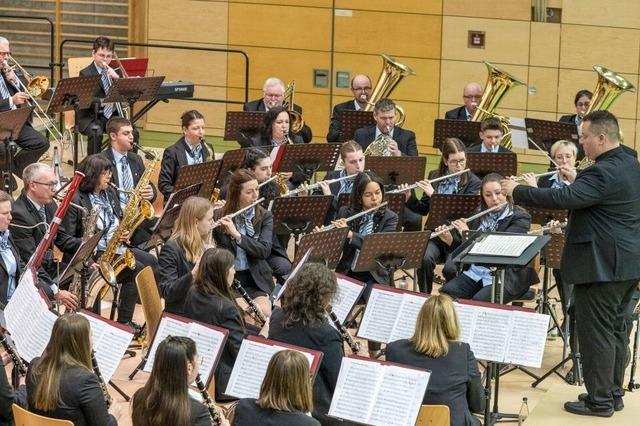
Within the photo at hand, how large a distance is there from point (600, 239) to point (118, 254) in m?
2.99

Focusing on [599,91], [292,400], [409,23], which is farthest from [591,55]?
[292,400]

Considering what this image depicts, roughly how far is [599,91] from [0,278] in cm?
562

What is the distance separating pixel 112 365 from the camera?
527 cm

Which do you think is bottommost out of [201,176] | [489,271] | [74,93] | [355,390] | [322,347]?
[355,390]

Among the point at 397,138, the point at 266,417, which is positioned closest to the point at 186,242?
the point at 266,417

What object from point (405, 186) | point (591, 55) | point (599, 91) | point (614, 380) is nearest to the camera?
point (614, 380)

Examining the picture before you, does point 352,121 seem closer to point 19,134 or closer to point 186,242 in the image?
point 19,134

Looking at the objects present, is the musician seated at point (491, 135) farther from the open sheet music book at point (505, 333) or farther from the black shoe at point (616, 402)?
the open sheet music book at point (505, 333)

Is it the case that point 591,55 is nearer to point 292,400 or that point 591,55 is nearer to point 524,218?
point 524,218

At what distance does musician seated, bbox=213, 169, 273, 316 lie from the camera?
7.37m

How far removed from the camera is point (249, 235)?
7.49m

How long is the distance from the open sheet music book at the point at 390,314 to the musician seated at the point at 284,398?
4.92 ft

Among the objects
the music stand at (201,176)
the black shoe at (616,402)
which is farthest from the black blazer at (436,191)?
the black shoe at (616,402)

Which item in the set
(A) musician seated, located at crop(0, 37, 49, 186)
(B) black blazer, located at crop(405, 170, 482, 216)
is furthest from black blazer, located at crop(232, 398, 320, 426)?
(A) musician seated, located at crop(0, 37, 49, 186)
